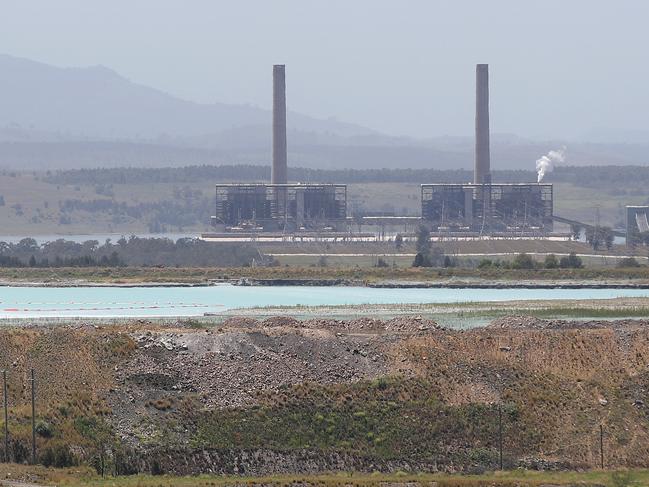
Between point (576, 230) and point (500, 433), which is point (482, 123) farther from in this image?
point (500, 433)

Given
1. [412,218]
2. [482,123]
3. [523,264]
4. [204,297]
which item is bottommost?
[204,297]

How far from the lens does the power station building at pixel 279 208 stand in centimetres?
13600

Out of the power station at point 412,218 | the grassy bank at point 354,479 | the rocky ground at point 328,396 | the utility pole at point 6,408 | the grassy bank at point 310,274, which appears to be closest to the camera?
the grassy bank at point 354,479

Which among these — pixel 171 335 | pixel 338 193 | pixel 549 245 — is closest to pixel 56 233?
pixel 338 193

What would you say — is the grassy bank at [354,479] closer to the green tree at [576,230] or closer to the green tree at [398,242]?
the green tree at [398,242]

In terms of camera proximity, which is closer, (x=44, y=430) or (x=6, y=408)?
(x=44, y=430)

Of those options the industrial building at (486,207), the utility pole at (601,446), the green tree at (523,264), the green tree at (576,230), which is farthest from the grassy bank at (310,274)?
the industrial building at (486,207)

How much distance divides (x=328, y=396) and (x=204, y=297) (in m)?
30.7

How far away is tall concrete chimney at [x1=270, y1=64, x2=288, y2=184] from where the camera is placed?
142875mm

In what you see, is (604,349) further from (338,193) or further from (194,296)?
(338,193)

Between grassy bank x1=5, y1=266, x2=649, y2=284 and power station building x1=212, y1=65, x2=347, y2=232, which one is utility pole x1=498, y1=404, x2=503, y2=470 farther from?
power station building x1=212, y1=65, x2=347, y2=232

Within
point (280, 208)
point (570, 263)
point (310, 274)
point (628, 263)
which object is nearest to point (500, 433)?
point (310, 274)

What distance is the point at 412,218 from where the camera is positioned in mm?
141000

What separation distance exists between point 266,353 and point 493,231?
90751mm
